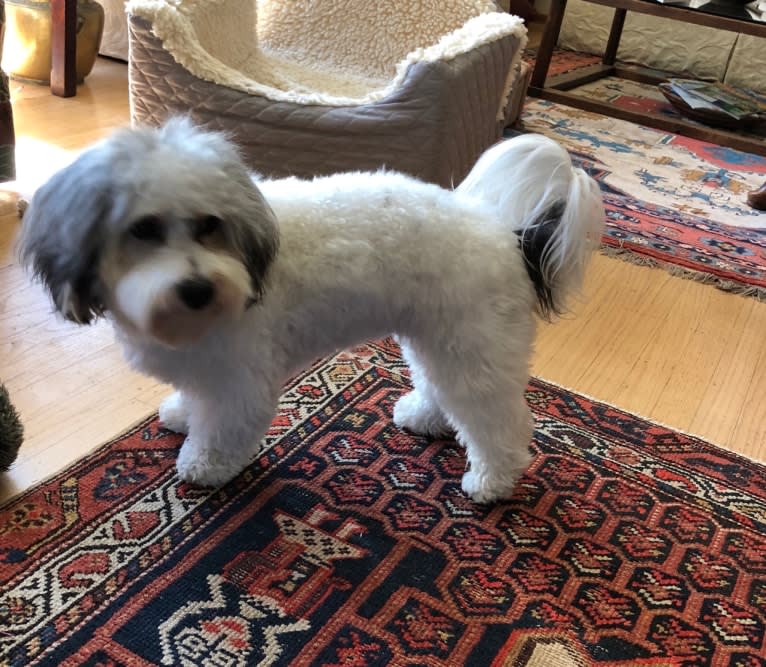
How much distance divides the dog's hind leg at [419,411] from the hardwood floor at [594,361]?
1.44ft

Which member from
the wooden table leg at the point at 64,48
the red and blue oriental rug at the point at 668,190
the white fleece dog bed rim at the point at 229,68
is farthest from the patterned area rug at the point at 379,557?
the wooden table leg at the point at 64,48

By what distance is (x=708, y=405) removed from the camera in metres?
2.04

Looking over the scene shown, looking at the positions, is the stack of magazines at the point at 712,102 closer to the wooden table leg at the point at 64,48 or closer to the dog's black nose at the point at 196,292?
the wooden table leg at the point at 64,48

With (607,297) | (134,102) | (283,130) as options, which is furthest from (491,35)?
(134,102)

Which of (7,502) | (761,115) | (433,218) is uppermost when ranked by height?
(433,218)

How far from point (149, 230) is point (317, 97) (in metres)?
1.25

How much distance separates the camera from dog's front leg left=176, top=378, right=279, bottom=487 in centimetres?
145

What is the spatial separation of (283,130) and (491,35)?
70 cm

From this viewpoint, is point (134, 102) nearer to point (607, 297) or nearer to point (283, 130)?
point (283, 130)

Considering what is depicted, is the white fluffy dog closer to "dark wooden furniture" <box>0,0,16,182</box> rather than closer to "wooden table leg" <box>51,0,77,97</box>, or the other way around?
"dark wooden furniture" <box>0,0,16,182</box>

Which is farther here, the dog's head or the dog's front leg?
the dog's front leg

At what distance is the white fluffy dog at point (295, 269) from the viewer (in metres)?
1.19

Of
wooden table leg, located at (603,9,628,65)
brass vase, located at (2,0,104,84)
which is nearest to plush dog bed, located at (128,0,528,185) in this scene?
brass vase, located at (2,0,104,84)

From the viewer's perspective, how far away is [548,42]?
4145 millimetres
